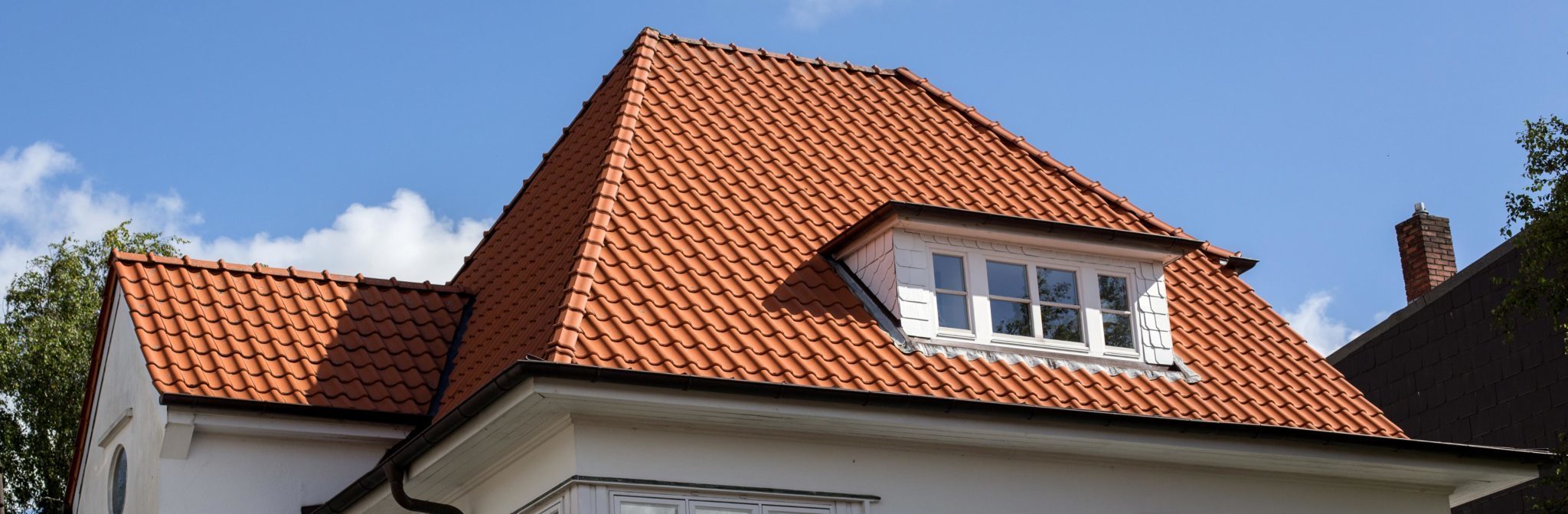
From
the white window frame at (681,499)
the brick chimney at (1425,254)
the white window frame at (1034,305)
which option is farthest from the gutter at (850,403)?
the brick chimney at (1425,254)

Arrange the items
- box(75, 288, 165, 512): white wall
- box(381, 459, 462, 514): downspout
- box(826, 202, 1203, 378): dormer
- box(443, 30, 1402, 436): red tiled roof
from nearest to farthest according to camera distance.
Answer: box(381, 459, 462, 514): downspout < box(443, 30, 1402, 436): red tiled roof < box(826, 202, 1203, 378): dormer < box(75, 288, 165, 512): white wall

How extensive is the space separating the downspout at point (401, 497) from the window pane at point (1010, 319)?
14.1ft

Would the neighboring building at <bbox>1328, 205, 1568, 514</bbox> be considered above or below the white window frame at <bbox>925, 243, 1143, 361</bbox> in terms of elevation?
above

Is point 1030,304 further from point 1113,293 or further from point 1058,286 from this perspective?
point 1113,293

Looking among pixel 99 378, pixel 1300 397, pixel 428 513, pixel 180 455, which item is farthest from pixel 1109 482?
pixel 99 378

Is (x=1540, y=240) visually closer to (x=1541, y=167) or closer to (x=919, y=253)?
(x=1541, y=167)

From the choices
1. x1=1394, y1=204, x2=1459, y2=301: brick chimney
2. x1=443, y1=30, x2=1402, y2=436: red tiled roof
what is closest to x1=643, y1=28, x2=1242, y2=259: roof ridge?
x1=443, y1=30, x2=1402, y2=436: red tiled roof

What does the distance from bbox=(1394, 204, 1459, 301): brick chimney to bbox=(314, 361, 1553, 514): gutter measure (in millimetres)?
11165

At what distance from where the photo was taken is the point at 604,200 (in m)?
12.9

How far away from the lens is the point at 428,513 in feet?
38.6

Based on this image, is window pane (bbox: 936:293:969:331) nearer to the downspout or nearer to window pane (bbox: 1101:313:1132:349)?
window pane (bbox: 1101:313:1132:349)

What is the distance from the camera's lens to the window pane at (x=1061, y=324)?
509 inches

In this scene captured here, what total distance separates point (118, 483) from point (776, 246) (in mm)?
6454

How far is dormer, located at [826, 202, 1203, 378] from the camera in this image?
12562mm
